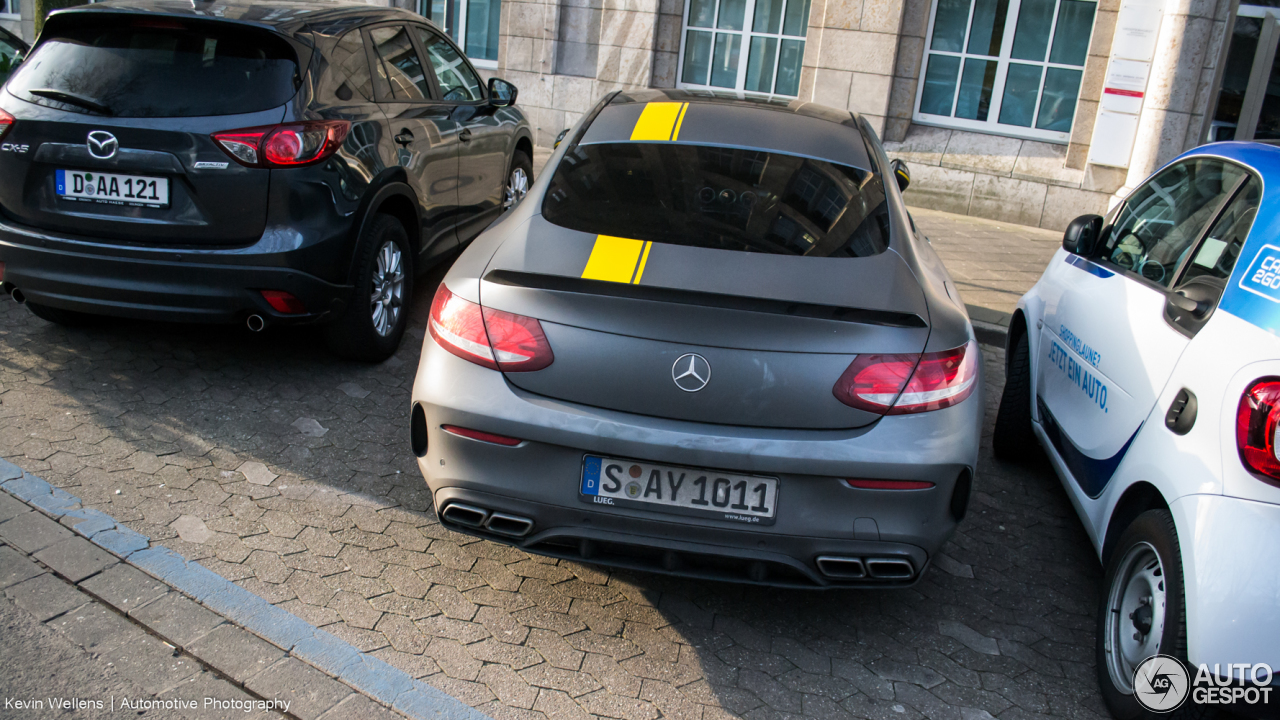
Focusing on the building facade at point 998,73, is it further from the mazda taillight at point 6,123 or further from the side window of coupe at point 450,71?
the mazda taillight at point 6,123

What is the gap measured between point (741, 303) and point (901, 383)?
1.64ft

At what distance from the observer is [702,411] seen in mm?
2779

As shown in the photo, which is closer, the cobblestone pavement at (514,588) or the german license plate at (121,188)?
the cobblestone pavement at (514,588)

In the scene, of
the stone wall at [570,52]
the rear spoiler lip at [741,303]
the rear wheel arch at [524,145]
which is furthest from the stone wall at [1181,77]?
the rear spoiler lip at [741,303]

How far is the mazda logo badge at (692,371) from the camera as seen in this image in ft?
9.06

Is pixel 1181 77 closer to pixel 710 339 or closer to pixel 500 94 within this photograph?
pixel 500 94

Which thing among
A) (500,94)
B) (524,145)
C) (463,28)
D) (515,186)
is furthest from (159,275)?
(463,28)

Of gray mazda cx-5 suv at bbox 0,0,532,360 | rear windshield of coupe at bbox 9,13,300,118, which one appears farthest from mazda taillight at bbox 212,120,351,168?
rear windshield of coupe at bbox 9,13,300,118

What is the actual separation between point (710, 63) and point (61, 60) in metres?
9.47

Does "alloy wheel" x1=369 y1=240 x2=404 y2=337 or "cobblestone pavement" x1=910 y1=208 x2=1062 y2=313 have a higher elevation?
"alloy wheel" x1=369 y1=240 x2=404 y2=337

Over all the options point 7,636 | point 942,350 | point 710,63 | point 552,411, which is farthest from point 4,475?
point 710,63

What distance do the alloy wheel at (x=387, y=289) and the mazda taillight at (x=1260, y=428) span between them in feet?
12.4

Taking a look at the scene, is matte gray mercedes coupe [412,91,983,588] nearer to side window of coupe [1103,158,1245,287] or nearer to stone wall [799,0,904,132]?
side window of coupe [1103,158,1245,287]

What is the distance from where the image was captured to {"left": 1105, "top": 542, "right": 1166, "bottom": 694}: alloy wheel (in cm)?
273
